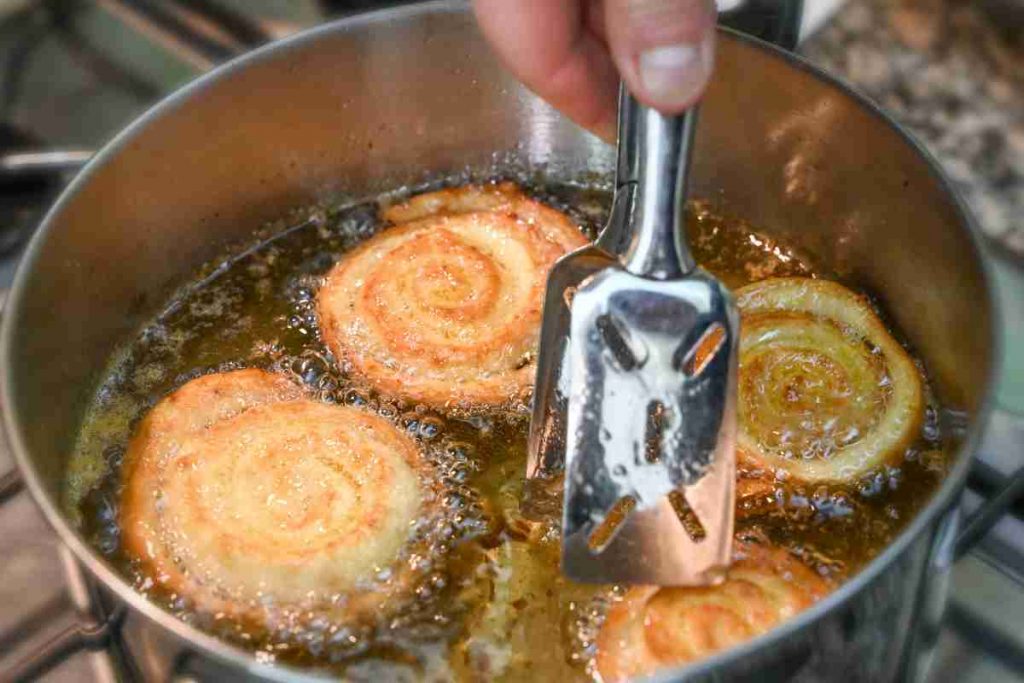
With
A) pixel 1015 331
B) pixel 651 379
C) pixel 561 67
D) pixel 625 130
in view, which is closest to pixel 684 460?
pixel 651 379

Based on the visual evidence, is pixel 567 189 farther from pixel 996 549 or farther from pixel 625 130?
pixel 996 549

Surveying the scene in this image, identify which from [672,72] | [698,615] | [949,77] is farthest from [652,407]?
[949,77]

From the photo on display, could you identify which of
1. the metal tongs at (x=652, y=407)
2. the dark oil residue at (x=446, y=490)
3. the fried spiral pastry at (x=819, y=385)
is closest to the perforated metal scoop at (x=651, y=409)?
the metal tongs at (x=652, y=407)

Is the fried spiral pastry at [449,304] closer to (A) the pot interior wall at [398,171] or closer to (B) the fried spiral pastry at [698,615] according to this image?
(A) the pot interior wall at [398,171]

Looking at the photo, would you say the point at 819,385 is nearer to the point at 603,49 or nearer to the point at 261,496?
the point at 603,49

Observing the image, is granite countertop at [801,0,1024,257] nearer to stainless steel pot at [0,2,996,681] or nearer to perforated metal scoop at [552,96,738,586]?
stainless steel pot at [0,2,996,681]

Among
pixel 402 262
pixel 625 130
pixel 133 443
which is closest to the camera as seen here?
pixel 625 130

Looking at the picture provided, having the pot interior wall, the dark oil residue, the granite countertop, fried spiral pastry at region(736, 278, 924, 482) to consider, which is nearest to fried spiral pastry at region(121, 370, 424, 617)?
the dark oil residue
